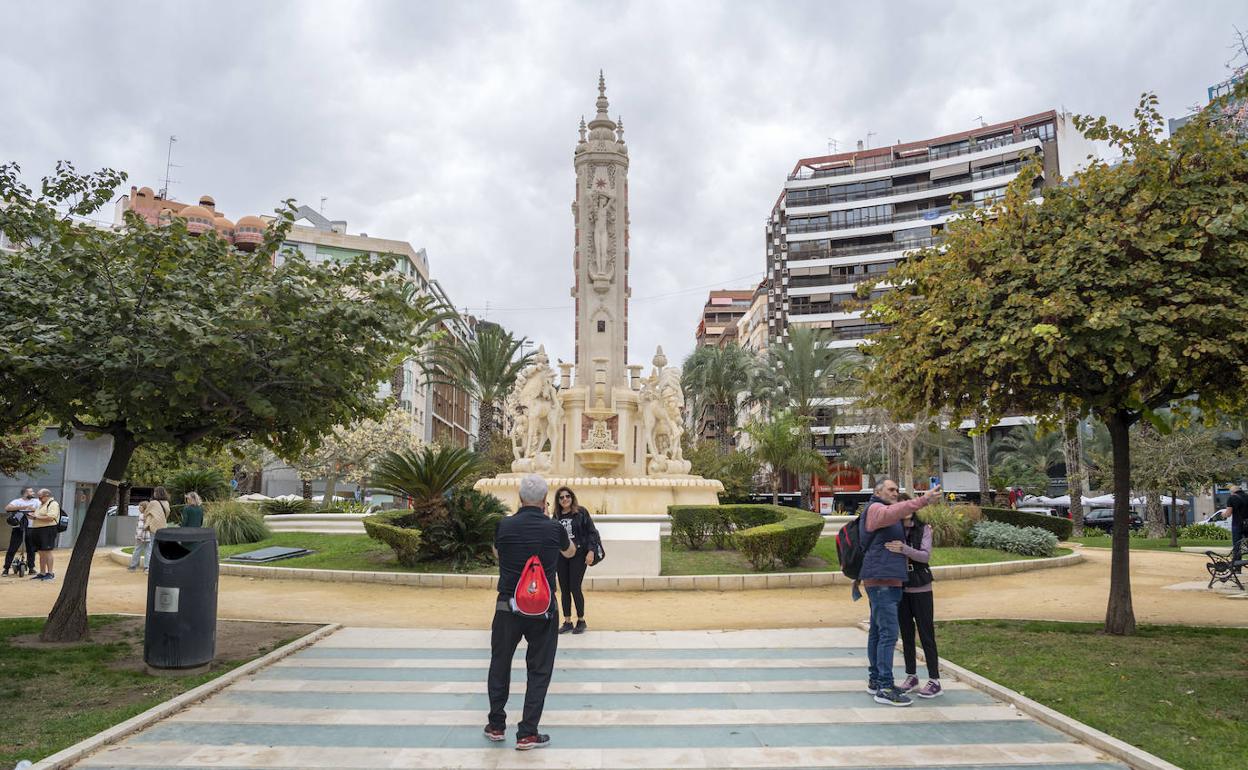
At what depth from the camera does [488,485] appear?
2111cm

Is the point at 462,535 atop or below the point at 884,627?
atop

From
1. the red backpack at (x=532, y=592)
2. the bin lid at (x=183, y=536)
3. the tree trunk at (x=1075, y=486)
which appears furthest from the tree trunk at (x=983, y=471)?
the red backpack at (x=532, y=592)

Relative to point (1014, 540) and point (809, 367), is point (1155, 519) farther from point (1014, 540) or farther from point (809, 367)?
point (809, 367)

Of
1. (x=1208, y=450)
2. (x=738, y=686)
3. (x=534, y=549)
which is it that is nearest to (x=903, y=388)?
(x=738, y=686)

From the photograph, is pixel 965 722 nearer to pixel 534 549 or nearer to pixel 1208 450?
pixel 534 549

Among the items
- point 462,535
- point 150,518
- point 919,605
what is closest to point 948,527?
point 462,535

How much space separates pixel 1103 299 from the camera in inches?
319

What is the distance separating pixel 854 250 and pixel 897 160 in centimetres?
843

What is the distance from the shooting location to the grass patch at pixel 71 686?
5727mm

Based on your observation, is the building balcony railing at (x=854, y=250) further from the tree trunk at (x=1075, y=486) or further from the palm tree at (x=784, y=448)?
the tree trunk at (x=1075, y=486)

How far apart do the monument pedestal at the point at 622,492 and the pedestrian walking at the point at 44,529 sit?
8.56 metres

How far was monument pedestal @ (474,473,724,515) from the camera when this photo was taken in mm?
20656

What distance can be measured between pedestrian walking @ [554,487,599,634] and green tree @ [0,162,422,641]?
2.34 metres

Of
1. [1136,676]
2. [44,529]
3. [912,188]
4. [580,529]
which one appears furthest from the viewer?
[912,188]
